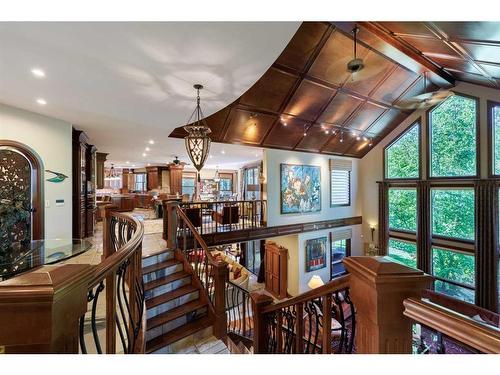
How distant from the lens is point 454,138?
663 cm

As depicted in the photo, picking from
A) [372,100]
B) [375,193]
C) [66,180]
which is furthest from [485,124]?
[66,180]

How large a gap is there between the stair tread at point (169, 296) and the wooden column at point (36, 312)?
2882 millimetres

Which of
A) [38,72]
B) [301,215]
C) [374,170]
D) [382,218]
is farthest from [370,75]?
[38,72]

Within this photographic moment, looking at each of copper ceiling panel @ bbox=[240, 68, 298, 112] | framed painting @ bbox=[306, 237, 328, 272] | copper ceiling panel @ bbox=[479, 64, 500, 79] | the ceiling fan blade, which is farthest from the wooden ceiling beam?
framed painting @ bbox=[306, 237, 328, 272]

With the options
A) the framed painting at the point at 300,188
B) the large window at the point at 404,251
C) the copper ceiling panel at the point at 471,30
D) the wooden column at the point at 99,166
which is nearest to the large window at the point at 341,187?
the framed painting at the point at 300,188

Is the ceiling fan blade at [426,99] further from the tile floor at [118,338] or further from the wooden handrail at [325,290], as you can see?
the tile floor at [118,338]

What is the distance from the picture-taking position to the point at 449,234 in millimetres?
6805

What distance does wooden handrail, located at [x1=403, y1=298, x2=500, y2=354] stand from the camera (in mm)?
656

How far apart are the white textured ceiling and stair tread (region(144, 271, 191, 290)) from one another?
113 inches

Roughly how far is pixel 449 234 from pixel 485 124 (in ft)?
→ 10.2

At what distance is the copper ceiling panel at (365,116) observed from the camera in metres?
6.57

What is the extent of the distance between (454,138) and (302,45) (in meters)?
5.57

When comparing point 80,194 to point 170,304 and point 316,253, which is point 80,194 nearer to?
point 170,304
